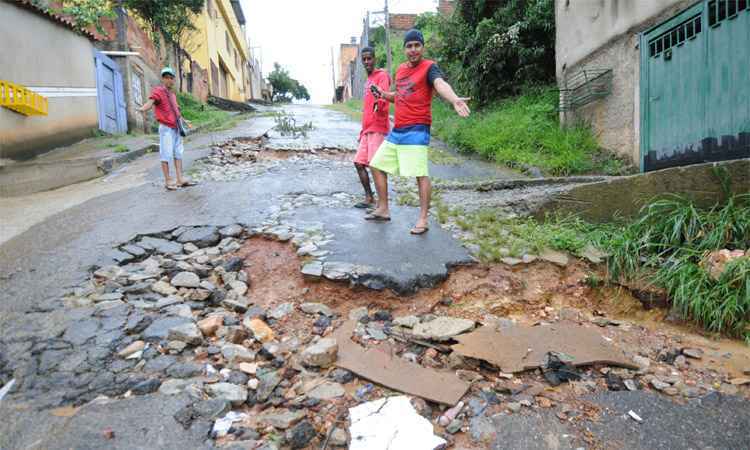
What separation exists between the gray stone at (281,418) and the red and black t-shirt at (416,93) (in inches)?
93.7

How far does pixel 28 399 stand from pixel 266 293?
1354mm

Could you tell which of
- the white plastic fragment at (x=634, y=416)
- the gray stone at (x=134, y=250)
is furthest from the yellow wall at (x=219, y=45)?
A: the white plastic fragment at (x=634, y=416)

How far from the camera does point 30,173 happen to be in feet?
21.3

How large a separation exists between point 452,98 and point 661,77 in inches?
161

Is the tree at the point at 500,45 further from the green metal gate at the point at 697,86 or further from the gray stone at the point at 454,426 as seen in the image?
the gray stone at the point at 454,426

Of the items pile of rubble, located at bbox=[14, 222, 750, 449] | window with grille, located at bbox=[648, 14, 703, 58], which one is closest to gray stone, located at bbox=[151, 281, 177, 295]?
pile of rubble, located at bbox=[14, 222, 750, 449]

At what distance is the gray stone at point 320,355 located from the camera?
232 cm

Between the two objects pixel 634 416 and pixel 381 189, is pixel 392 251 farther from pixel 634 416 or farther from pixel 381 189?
pixel 634 416

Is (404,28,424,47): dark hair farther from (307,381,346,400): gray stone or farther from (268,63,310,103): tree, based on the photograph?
(268,63,310,103): tree

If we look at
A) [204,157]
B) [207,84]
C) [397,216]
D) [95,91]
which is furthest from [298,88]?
[397,216]

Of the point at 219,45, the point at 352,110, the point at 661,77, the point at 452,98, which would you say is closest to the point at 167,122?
the point at 452,98

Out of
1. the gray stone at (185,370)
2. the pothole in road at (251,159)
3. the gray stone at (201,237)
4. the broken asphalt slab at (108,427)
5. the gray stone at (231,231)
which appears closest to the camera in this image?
the broken asphalt slab at (108,427)

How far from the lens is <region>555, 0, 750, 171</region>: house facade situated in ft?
15.9

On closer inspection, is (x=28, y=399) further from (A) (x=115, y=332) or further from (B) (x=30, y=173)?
(B) (x=30, y=173)
